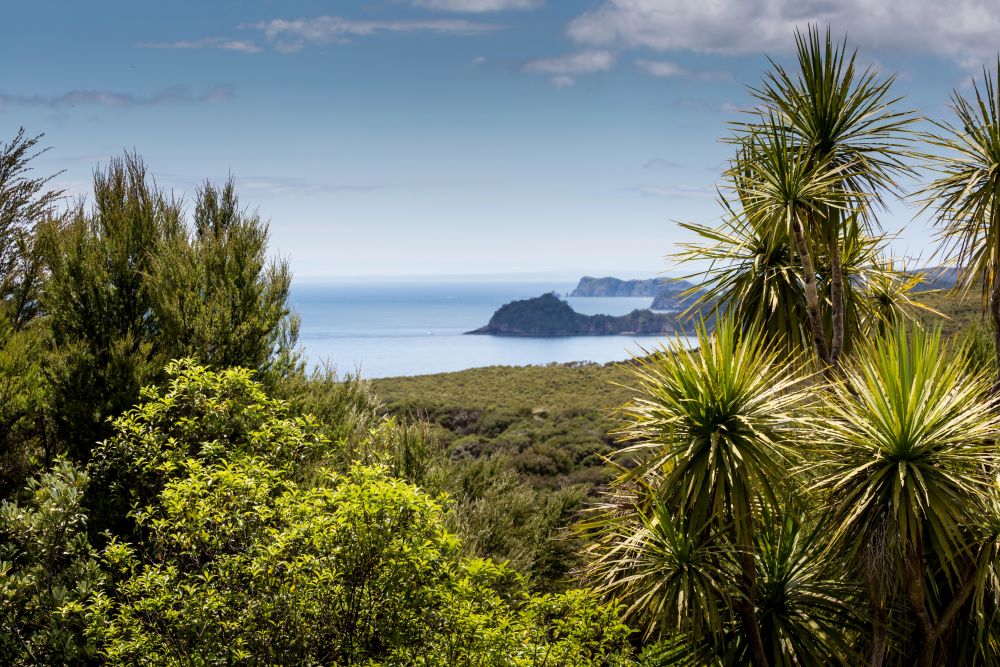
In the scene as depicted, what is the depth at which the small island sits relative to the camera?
10794cm

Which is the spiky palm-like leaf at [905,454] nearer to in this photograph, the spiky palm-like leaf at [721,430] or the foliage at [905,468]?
the foliage at [905,468]

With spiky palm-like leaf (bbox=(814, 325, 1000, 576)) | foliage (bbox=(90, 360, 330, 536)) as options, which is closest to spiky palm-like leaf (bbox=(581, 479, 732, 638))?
spiky palm-like leaf (bbox=(814, 325, 1000, 576))

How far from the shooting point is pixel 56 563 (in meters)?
6.28

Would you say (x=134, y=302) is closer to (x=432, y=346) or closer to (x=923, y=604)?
(x=923, y=604)

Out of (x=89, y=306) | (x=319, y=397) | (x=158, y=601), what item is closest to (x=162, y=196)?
(x=89, y=306)

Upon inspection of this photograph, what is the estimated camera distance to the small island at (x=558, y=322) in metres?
108

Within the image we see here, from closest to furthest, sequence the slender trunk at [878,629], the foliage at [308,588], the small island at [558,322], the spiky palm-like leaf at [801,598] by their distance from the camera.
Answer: the foliage at [308,588], the slender trunk at [878,629], the spiky palm-like leaf at [801,598], the small island at [558,322]

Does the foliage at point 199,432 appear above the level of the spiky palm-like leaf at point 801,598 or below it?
above

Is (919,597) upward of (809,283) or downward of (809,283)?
downward

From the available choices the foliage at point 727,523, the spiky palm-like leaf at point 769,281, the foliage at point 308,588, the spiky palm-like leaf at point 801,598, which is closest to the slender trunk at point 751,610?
the foliage at point 727,523

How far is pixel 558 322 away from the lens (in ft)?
378

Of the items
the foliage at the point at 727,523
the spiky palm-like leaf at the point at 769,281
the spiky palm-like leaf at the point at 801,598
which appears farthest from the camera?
the spiky palm-like leaf at the point at 769,281

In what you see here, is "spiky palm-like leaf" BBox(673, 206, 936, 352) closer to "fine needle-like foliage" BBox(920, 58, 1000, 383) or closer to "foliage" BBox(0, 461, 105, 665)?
"fine needle-like foliage" BBox(920, 58, 1000, 383)

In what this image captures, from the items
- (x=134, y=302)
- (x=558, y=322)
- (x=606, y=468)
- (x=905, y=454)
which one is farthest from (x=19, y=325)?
(x=558, y=322)
